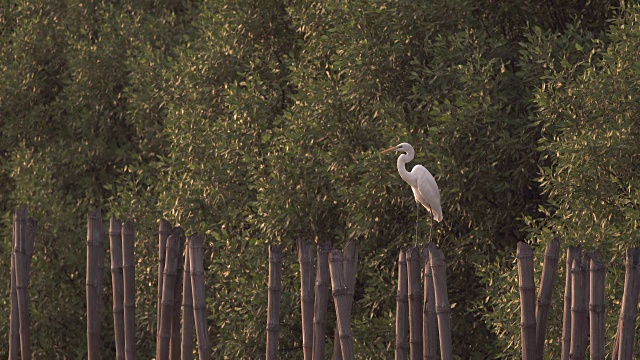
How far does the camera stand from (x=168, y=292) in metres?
8.82

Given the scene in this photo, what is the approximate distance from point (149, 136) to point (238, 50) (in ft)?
7.75

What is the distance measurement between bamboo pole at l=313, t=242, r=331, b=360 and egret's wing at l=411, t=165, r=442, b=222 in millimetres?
3301

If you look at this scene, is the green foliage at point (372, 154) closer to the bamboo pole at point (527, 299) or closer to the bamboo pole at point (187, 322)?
the bamboo pole at point (527, 299)

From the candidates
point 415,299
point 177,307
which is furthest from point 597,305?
point 177,307

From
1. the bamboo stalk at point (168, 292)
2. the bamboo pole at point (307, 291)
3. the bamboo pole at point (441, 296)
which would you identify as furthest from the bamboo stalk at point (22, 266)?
the bamboo pole at point (441, 296)

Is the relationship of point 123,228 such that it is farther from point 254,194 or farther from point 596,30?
point 596,30

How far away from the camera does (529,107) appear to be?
479 inches

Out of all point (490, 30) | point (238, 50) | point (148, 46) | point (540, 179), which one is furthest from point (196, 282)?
point (148, 46)

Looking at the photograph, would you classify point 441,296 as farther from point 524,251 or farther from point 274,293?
point 274,293

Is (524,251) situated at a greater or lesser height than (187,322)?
greater

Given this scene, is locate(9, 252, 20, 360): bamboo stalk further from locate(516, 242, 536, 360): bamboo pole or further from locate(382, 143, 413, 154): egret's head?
locate(516, 242, 536, 360): bamboo pole

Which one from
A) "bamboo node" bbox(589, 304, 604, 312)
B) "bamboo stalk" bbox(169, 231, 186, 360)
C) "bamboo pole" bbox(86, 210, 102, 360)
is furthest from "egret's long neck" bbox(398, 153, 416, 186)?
"bamboo node" bbox(589, 304, 604, 312)

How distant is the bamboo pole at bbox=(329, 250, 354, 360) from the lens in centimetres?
771

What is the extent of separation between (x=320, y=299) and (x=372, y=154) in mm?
4757
